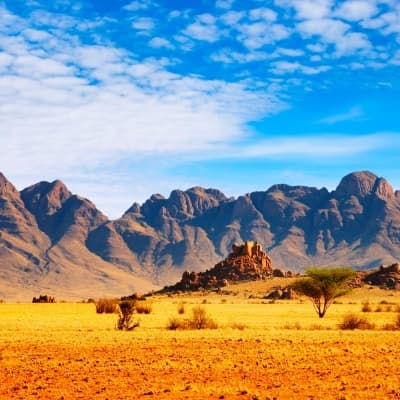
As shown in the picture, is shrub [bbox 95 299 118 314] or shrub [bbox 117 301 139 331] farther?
shrub [bbox 95 299 118 314]

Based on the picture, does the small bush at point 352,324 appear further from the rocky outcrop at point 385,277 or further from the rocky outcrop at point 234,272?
the rocky outcrop at point 234,272

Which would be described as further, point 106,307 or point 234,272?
point 234,272

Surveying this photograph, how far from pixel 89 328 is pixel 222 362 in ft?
49.1

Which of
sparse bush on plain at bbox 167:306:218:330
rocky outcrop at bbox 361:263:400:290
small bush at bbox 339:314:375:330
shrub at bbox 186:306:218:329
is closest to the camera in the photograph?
sparse bush on plain at bbox 167:306:218:330

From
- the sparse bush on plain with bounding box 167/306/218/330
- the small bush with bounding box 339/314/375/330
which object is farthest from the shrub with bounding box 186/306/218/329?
the small bush with bounding box 339/314/375/330

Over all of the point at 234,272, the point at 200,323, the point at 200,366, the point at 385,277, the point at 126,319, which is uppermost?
the point at 234,272

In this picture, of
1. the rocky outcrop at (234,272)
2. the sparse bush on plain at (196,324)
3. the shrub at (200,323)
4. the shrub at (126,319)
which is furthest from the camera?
the rocky outcrop at (234,272)

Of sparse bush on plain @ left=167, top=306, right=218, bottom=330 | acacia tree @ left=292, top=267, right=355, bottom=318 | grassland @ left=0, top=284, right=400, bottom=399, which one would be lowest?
grassland @ left=0, top=284, right=400, bottom=399

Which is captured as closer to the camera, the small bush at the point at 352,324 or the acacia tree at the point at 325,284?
the small bush at the point at 352,324

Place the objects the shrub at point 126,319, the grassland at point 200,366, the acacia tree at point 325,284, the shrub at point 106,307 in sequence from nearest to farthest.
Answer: the grassland at point 200,366, the shrub at point 126,319, the acacia tree at point 325,284, the shrub at point 106,307

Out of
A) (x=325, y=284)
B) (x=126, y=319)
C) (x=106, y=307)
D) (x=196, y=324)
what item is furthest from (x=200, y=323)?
(x=325, y=284)

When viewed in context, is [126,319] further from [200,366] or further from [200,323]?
[200,366]

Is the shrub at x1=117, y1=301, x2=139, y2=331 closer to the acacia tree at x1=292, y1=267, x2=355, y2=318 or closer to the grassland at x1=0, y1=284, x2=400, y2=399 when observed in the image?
the grassland at x1=0, y1=284, x2=400, y2=399

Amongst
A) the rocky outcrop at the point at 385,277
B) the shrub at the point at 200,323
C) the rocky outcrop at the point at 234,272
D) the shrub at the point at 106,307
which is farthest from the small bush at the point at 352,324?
the rocky outcrop at the point at 234,272
